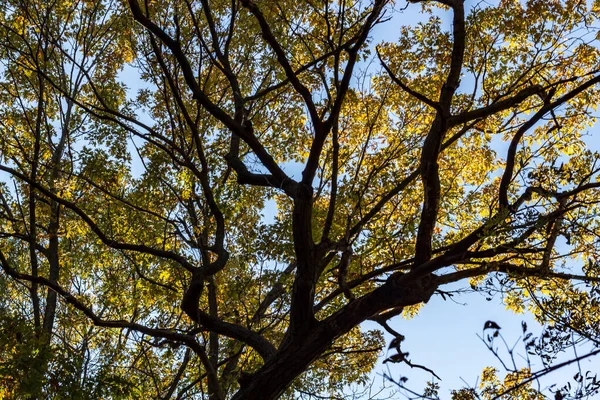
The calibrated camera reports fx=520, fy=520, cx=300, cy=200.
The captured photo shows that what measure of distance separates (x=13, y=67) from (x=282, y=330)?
6887mm

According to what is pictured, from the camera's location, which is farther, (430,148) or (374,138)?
(374,138)

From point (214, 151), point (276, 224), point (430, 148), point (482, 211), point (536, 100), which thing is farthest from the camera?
point (214, 151)

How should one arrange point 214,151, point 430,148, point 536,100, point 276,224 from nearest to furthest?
point 430,148 → point 276,224 → point 536,100 → point 214,151

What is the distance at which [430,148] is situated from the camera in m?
5.31

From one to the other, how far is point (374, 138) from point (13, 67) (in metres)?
6.70

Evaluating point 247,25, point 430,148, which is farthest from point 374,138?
point 430,148

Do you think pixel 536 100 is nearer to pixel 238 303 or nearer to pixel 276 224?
pixel 276 224

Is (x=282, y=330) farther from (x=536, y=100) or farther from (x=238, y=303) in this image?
(x=536, y=100)

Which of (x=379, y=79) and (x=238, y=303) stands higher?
(x=379, y=79)

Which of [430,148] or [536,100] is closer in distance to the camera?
[430,148]

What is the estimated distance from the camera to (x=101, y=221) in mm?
8781

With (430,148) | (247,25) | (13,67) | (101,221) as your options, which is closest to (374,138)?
(247,25)

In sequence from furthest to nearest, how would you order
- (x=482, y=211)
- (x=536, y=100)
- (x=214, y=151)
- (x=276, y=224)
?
(x=214, y=151), (x=482, y=211), (x=536, y=100), (x=276, y=224)

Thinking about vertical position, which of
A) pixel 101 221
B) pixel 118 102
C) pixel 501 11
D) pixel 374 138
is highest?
A: pixel 118 102
